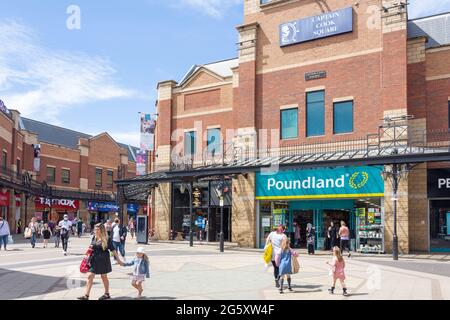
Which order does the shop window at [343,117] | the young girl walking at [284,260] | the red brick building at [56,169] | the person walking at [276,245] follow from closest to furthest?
the young girl walking at [284,260] < the person walking at [276,245] < the shop window at [343,117] < the red brick building at [56,169]

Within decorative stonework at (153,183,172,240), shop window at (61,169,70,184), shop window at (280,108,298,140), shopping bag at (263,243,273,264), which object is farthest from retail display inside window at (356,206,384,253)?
shop window at (61,169,70,184)

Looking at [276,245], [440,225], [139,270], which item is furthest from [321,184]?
[139,270]

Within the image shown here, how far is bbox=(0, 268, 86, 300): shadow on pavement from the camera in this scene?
11.1 meters

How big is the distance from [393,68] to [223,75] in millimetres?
12693

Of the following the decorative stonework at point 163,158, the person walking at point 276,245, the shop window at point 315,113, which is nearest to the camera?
the person walking at point 276,245

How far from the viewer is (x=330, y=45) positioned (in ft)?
84.5

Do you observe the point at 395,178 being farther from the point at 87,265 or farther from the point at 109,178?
the point at 109,178

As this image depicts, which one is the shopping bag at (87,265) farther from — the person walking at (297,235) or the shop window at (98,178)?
the shop window at (98,178)

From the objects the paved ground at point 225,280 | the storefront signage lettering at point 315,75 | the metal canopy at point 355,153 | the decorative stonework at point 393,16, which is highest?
the decorative stonework at point 393,16

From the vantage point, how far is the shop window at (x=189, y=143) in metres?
31.9

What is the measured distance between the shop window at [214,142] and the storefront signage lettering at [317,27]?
7283 millimetres

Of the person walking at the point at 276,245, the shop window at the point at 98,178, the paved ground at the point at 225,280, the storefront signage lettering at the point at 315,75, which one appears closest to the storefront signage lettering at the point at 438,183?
the paved ground at the point at 225,280

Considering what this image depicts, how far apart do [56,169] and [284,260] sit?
141ft

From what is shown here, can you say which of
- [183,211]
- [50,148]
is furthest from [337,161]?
[50,148]
